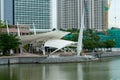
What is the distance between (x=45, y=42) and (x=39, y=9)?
51004 millimetres

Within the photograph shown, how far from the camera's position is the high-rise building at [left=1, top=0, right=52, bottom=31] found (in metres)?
114

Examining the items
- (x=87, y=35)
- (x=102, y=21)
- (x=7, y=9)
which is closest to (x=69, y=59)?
(x=87, y=35)

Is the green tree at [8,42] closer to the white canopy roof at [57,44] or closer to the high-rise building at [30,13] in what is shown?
the white canopy roof at [57,44]

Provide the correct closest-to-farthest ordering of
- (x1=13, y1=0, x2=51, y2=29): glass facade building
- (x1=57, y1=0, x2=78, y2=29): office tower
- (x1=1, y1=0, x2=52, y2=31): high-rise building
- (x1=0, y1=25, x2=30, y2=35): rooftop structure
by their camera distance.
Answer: (x1=0, y1=25, x2=30, y2=35): rooftop structure, (x1=1, y1=0, x2=52, y2=31): high-rise building, (x1=13, y1=0, x2=51, y2=29): glass facade building, (x1=57, y1=0, x2=78, y2=29): office tower

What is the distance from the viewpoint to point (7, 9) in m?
111

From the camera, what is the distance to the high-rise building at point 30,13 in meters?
114

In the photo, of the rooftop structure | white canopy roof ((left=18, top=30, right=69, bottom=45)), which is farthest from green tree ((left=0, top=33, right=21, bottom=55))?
the rooftop structure

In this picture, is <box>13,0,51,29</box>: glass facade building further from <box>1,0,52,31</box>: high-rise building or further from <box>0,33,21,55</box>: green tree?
<box>0,33,21,55</box>: green tree

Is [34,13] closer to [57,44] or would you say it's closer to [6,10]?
[6,10]

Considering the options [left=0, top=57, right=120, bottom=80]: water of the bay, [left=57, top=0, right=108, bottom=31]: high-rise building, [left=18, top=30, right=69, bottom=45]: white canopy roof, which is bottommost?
[left=0, top=57, right=120, bottom=80]: water of the bay

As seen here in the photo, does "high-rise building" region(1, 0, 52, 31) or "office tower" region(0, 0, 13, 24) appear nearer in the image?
"office tower" region(0, 0, 13, 24)

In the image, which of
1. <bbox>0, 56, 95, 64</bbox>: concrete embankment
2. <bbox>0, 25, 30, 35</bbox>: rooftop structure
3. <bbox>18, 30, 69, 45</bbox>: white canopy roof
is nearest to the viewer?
<bbox>0, 56, 95, 64</bbox>: concrete embankment

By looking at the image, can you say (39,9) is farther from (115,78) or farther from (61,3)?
(115,78)

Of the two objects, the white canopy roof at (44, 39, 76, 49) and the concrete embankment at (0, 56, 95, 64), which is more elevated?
the white canopy roof at (44, 39, 76, 49)
